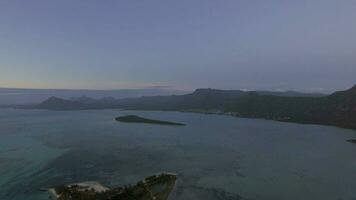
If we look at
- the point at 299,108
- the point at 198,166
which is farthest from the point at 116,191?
the point at 299,108

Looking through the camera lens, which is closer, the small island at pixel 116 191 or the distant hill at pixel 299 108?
the small island at pixel 116 191

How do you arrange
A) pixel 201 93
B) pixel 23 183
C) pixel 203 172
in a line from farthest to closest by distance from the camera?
pixel 201 93 → pixel 203 172 → pixel 23 183

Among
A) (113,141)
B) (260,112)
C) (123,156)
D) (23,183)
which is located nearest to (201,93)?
(260,112)

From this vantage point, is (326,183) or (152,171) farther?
(152,171)

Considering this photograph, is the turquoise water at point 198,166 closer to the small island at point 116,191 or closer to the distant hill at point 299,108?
the small island at point 116,191

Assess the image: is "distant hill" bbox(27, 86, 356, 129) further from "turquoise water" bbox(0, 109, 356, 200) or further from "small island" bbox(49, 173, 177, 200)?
"small island" bbox(49, 173, 177, 200)

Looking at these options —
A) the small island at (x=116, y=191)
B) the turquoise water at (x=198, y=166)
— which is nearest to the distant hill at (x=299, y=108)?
the turquoise water at (x=198, y=166)

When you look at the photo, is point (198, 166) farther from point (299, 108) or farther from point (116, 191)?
point (299, 108)

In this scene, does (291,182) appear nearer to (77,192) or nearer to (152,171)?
(152,171)
